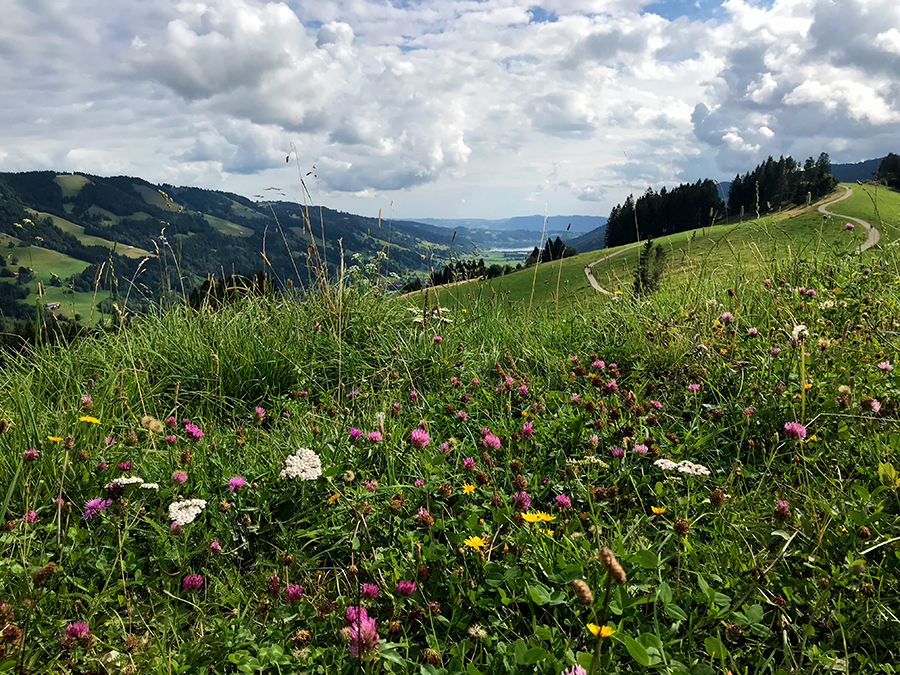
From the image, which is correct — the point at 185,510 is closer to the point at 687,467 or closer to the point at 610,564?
the point at 610,564

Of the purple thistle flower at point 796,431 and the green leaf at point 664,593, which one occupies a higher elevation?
the purple thistle flower at point 796,431

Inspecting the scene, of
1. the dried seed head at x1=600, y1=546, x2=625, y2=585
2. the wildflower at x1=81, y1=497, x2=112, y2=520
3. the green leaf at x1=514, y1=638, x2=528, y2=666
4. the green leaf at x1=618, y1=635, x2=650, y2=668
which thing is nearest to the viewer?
the dried seed head at x1=600, y1=546, x2=625, y2=585

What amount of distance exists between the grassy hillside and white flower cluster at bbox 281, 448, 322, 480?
0.01 meters

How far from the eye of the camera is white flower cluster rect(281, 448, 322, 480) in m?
2.35

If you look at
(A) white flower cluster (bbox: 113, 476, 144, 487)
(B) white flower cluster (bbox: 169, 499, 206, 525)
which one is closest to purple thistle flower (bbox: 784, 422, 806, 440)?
(B) white flower cluster (bbox: 169, 499, 206, 525)

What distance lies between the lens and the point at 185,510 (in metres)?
2.22

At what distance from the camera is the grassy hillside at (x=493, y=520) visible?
1.78m

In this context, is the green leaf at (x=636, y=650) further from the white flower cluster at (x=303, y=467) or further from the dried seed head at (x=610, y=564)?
the white flower cluster at (x=303, y=467)

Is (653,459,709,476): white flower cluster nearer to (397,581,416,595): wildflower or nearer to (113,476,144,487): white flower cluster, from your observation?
(397,581,416,595): wildflower

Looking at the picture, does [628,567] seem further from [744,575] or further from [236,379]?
[236,379]

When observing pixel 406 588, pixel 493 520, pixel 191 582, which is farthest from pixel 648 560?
pixel 191 582

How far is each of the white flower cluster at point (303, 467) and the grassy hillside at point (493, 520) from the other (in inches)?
0.6

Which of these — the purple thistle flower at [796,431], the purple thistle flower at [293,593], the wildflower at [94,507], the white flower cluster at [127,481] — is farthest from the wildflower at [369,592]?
the purple thistle flower at [796,431]

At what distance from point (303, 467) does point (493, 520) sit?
37.2 inches
